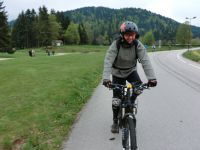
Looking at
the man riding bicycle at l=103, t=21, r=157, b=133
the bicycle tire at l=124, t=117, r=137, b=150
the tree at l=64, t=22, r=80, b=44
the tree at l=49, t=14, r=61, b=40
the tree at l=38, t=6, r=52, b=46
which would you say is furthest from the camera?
the tree at l=64, t=22, r=80, b=44

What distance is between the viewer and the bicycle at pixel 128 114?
5082 mm

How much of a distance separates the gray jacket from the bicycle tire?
87cm

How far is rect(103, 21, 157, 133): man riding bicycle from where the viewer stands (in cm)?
572

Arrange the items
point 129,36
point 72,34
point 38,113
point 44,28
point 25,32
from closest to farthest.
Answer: point 129,36, point 38,113, point 44,28, point 25,32, point 72,34

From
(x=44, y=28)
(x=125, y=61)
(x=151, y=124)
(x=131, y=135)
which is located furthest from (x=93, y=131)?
(x=44, y=28)

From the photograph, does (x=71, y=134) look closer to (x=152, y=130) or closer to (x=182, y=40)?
(x=152, y=130)

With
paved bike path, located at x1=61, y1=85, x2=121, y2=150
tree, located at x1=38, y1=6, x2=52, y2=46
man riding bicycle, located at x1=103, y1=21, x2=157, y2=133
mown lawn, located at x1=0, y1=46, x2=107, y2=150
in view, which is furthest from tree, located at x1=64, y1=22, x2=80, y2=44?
man riding bicycle, located at x1=103, y1=21, x2=157, y2=133

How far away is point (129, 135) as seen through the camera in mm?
5180

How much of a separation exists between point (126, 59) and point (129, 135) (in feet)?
4.80

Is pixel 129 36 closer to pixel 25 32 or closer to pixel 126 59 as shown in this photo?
pixel 126 59

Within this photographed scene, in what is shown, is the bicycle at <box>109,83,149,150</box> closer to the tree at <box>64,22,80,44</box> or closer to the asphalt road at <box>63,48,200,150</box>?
the asphalt road at <box>63,48,200,150</box>

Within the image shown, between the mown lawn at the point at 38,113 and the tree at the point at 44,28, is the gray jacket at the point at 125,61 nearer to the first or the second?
the mown lawn at the point at 38,113

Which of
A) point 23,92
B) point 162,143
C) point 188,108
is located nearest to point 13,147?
point 162,143

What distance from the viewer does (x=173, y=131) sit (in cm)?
697
